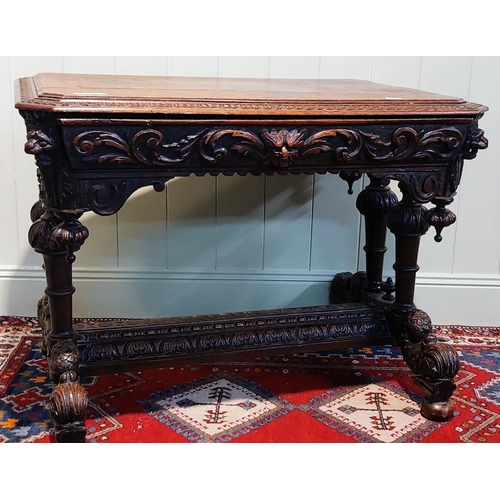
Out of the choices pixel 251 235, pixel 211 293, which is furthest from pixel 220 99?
pixel 211 293

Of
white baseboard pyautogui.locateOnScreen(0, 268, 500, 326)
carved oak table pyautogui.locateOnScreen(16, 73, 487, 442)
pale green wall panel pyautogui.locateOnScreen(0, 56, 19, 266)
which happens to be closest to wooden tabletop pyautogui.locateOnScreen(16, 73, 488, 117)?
carved oak table pyautogui.locateOnScreen(16, 73, 487, 442)

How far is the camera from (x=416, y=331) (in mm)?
1954

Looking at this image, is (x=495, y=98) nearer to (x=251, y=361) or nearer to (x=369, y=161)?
(x=369, y=161)

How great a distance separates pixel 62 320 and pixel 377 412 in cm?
91

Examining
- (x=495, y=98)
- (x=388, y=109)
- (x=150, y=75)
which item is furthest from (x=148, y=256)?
(x=495, y=98)

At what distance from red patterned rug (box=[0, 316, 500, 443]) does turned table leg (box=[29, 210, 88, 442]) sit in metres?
0.12

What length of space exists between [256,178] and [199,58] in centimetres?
47

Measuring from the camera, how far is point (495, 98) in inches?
93.4

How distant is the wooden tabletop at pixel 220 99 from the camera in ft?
4.84

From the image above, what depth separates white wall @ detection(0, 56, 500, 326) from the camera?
2.35m

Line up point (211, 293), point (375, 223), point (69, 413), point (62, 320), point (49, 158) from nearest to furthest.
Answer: point (49, 158) → point (69, 413) → point (62, 320) → point (375, 223) → point (211, 293)

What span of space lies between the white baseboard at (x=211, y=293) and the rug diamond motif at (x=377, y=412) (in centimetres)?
61

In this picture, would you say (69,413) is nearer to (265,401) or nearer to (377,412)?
(265,401)

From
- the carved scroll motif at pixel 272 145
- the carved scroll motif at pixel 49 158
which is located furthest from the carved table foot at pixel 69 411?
the carved scroll motif at pixel 272 145
